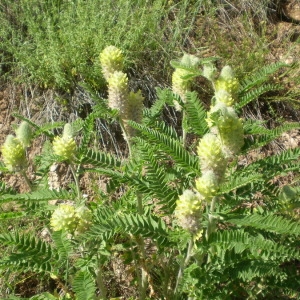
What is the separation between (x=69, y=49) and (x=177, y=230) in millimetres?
2125

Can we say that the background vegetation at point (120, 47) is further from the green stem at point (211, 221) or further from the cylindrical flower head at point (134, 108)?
the green stem at point (211, 221)

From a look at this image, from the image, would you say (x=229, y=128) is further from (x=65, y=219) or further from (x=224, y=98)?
(x=65, y=219)

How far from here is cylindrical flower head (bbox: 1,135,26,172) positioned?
2096mm

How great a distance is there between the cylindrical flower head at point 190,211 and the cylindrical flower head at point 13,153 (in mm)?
816

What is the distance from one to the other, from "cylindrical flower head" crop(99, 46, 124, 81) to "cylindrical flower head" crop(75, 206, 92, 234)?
0.74 metres

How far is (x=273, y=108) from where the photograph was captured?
4082 mm

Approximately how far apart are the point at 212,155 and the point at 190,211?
23cm

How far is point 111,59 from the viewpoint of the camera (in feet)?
7.43

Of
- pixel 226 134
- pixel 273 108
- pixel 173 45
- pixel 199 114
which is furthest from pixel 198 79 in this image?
pixel 226 134

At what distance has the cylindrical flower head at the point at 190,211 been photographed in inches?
68.7

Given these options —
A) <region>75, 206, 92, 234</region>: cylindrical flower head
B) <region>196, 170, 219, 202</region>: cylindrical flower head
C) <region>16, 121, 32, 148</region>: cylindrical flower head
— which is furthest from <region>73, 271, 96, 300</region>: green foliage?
<region>16, 121, 32, 148</region>: cylindrical flower head

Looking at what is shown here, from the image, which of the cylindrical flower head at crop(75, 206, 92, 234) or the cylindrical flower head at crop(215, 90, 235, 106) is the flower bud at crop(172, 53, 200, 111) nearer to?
the cylindrical flower head at crop(215, 90, 235, 106)

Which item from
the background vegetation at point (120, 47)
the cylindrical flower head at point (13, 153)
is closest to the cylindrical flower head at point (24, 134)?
the cylindrical flower head at point (13, 153)

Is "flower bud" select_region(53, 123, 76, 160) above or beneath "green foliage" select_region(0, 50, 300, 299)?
above
